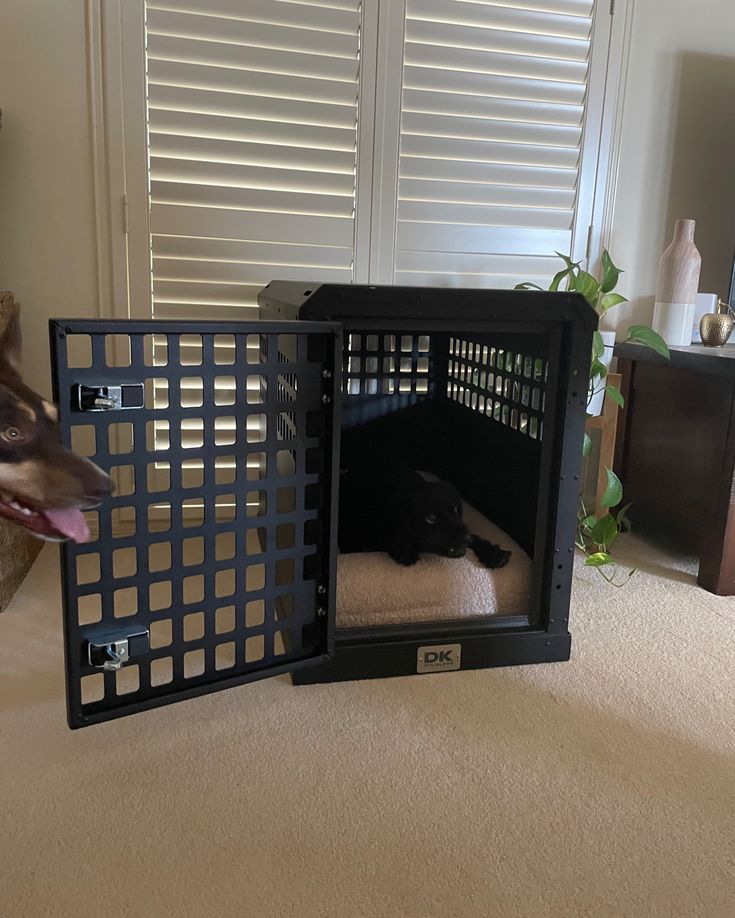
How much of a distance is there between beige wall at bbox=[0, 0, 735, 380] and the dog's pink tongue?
42.5 inches

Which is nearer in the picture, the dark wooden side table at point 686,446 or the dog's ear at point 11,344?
the dog's ear at point 11,344

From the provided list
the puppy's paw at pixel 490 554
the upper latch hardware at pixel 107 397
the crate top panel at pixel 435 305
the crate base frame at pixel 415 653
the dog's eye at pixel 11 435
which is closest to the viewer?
the dog's eye at pixel 11 435

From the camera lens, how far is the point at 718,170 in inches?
83.4

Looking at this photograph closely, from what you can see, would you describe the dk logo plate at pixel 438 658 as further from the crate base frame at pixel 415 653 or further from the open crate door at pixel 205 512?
the open crate door at pixel 205 512

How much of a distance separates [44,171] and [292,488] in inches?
→ 42.6

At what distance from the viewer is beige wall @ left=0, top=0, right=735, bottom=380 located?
167 centimetres

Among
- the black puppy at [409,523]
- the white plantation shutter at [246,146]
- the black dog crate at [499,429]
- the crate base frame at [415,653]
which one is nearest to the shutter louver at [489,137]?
the white plantation shutter at [246,146]

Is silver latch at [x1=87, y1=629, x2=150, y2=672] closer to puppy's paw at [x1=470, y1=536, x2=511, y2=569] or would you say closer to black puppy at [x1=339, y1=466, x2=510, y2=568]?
black puppy at [x1=339, y1=466, x2=510, y2=568]

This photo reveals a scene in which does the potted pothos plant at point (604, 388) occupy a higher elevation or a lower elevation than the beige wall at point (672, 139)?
lower

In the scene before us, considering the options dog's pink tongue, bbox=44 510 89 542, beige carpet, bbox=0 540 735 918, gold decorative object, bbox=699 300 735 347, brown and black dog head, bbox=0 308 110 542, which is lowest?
beige carpet, bbox=0 540 735 918

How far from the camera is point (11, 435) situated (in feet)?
2.55

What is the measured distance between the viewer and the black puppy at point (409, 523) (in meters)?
1.36

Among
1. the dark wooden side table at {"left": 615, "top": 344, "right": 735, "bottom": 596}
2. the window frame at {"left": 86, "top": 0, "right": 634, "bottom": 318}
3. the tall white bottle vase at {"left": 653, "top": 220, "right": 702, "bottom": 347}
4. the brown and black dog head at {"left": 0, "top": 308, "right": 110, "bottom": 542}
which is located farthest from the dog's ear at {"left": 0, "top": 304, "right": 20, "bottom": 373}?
the tall white bottle vase at {"left": 653, "top": 220, "right": 702, "bottom": 347}

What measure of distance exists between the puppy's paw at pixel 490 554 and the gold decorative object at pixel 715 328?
95 centimetres
